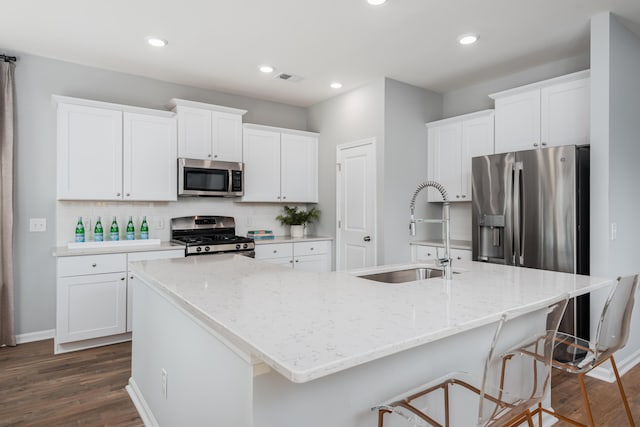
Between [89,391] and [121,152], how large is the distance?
7.12 ft

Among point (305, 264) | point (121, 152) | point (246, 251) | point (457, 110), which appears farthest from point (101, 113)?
point (457, 110)

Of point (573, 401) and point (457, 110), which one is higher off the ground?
point (457, 110)

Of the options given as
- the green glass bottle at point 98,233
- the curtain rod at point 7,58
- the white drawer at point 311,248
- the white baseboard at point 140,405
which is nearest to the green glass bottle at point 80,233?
the green glass bottle at point 98,233

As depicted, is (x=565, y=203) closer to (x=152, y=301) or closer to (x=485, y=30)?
(x=485, y=30)

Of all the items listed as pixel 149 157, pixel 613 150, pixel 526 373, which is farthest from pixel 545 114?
pixel 149 157

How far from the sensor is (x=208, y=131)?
13.9 ft

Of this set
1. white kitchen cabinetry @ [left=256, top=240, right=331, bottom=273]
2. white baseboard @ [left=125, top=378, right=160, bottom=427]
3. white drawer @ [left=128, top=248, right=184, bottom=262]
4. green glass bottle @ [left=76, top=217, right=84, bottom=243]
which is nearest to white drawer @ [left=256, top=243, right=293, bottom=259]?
white kitchen cabinetry @ [left=256, top=240, right=331, bottom=273]

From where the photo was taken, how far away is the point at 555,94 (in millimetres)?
3336

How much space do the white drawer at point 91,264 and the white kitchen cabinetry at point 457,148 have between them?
3404mm

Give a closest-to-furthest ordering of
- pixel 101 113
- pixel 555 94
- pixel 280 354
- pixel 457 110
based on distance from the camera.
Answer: pixel 280 354 < pixel 555 94 < pixel 101 113 < pixel 457 110

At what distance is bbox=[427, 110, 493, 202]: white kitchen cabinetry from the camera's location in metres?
3.96

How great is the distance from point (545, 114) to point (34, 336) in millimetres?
5143

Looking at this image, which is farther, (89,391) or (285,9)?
(285,9)

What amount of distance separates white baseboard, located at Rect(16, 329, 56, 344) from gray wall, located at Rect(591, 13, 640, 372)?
4.77m
